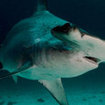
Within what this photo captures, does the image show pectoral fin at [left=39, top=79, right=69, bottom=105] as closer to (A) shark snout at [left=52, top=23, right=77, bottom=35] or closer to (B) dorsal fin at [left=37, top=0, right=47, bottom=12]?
(B) dorsal fin at [left=37, top=0, right=47, bottom=12]

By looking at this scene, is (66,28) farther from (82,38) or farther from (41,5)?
(41,5)

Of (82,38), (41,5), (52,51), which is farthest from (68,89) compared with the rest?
(82,38)

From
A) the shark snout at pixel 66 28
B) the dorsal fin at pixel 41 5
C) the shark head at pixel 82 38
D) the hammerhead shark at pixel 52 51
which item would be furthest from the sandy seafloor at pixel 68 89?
the shark snout at pixel 66 28

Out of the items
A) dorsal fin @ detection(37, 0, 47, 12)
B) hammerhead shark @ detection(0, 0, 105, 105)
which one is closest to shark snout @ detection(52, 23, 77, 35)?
hammerhead shark @ detection(0, 0, 105, 105)

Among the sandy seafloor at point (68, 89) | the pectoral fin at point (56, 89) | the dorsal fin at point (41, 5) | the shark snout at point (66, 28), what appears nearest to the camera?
the shark snout at point (66, 28)

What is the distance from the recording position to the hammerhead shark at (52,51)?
5.32 ft

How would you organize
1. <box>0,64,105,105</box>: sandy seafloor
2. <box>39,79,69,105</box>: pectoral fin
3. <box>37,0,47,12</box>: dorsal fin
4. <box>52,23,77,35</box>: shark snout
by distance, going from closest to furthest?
<box>52,23,77,35</box>: shark snout, <box>39,79,69,105</box>: pectoral fin, <box>37,0,47,12</box>: dorsal fin, <box>0,64,105,105</box>: sandy seafloor

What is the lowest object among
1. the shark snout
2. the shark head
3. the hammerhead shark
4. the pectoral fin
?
the pectoral fin

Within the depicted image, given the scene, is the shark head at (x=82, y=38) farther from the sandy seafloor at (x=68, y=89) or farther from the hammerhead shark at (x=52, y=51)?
the sandy seafloor at (x=68, y=89)

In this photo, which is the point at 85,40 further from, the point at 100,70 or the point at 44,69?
the point at 100,70

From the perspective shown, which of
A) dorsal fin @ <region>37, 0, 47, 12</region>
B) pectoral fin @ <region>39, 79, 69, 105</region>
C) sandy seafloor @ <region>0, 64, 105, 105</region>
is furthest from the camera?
sandy seafloor @ <region>0, 64, 105, 105</region>

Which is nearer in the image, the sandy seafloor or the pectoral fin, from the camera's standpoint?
the pectoral fin

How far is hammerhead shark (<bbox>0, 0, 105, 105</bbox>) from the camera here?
1.62 metres

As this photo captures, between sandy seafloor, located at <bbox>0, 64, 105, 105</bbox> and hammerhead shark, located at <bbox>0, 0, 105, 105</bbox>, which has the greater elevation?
hammerhead shark, located at <bbox>0, 0, 105, 105</bbox>
